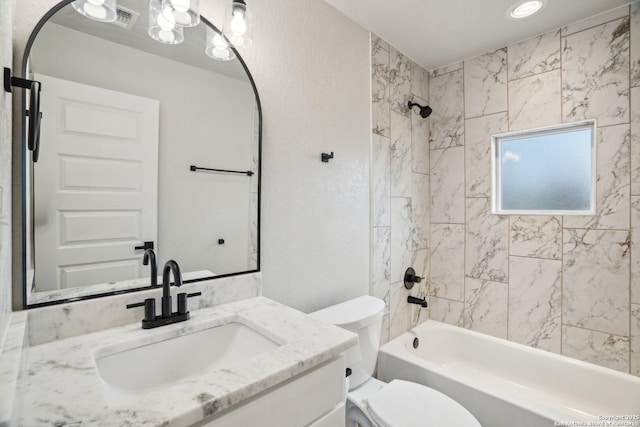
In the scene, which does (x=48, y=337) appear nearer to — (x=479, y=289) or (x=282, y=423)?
(x=282, y=423)

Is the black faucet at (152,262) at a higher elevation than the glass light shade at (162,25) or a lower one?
lower

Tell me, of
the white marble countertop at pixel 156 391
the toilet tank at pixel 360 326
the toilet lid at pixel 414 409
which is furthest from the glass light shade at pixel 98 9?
the toilet lid at pixel 414 409

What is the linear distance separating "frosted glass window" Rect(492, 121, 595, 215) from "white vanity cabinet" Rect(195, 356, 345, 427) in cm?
200

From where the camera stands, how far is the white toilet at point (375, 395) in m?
1.32

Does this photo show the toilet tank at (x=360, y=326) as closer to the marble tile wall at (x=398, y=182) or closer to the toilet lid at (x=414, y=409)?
the toilet lid at (x=414, y=409)

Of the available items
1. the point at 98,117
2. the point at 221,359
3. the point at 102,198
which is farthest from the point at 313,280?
the point at 98,117

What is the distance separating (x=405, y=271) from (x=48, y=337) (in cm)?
208

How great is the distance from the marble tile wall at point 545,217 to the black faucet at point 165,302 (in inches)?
84.8

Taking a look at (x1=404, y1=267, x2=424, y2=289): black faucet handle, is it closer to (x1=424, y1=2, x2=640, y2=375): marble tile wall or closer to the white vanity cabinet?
(x1=424, y1=2, x2=640, y2=375): marble tile wall

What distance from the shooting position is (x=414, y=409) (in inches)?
54.4

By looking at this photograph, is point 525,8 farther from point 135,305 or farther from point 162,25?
point 135,305

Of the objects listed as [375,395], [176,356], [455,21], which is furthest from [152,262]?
[455,21]

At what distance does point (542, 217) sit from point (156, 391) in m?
2.40

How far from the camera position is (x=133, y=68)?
1.06 meters
